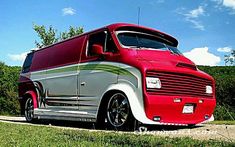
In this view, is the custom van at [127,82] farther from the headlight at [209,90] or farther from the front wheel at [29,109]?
the front wheel at [29,109]

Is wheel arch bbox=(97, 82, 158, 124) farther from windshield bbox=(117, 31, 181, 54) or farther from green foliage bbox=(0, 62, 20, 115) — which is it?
green foliage bbox=(0, 62, 20, 115)

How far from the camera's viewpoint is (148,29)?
8586mm

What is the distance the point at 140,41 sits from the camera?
8227 millimetres

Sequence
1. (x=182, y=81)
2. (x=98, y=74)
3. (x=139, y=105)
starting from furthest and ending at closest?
(x=98, y=74) → (x=182, y=81) → (x=139, y=105)

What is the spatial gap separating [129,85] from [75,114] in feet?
6.90

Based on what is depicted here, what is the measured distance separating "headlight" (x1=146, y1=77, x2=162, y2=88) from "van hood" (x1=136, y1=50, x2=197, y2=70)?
277 millimetres

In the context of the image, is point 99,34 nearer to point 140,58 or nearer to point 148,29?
point 148,29

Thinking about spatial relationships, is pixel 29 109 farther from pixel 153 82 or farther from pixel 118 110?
pixel 153 82

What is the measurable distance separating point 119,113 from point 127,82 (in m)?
0.64

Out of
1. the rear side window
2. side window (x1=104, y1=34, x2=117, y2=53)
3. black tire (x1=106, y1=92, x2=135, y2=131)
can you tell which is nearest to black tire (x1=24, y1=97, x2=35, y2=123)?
the rear side window

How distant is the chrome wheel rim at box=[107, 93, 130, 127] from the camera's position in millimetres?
7320

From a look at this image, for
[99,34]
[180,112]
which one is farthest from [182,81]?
[99,34]

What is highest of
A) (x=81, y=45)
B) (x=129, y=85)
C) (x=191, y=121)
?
(x=81, y=45)

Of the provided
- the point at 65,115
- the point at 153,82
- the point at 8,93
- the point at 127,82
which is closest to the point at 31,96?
the point at 65,115
